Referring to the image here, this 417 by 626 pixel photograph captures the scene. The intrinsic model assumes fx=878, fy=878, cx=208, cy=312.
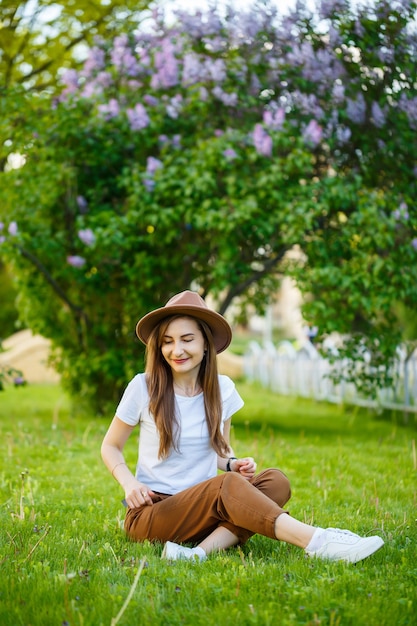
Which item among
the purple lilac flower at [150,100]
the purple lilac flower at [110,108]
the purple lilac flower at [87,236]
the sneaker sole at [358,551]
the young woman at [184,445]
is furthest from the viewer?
the purple lilac flower at [150,100]

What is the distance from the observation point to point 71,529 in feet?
13.5

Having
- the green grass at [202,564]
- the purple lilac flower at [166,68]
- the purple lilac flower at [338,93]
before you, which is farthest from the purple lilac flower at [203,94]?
the green grass at [202,564]

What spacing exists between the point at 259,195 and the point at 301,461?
8.13 ft

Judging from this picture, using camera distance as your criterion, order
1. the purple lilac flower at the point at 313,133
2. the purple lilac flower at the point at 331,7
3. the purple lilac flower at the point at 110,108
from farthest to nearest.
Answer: the purple lilac flower at the point at 110,108
the purple lilac flower at the point at 313,133
the purple lilac flower at the point at 331,7

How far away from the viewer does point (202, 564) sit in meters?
3.42

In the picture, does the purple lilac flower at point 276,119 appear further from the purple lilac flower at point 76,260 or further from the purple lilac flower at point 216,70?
the purple lilac flower at point 76,260

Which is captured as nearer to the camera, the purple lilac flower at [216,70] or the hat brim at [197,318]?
the hat brim at [197,318]

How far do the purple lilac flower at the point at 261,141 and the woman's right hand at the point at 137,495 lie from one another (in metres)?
4.48

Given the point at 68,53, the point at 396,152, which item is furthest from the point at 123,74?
the point at 68,53

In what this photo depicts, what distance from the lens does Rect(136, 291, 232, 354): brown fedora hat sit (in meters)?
3.82

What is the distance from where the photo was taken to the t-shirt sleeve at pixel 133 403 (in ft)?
12.6

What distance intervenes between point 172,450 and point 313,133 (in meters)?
4.37

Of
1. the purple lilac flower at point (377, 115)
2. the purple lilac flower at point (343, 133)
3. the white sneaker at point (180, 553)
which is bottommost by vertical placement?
the white sneaker at point (180, 553)

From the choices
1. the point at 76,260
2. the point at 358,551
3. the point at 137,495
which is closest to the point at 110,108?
the point at 76,260
